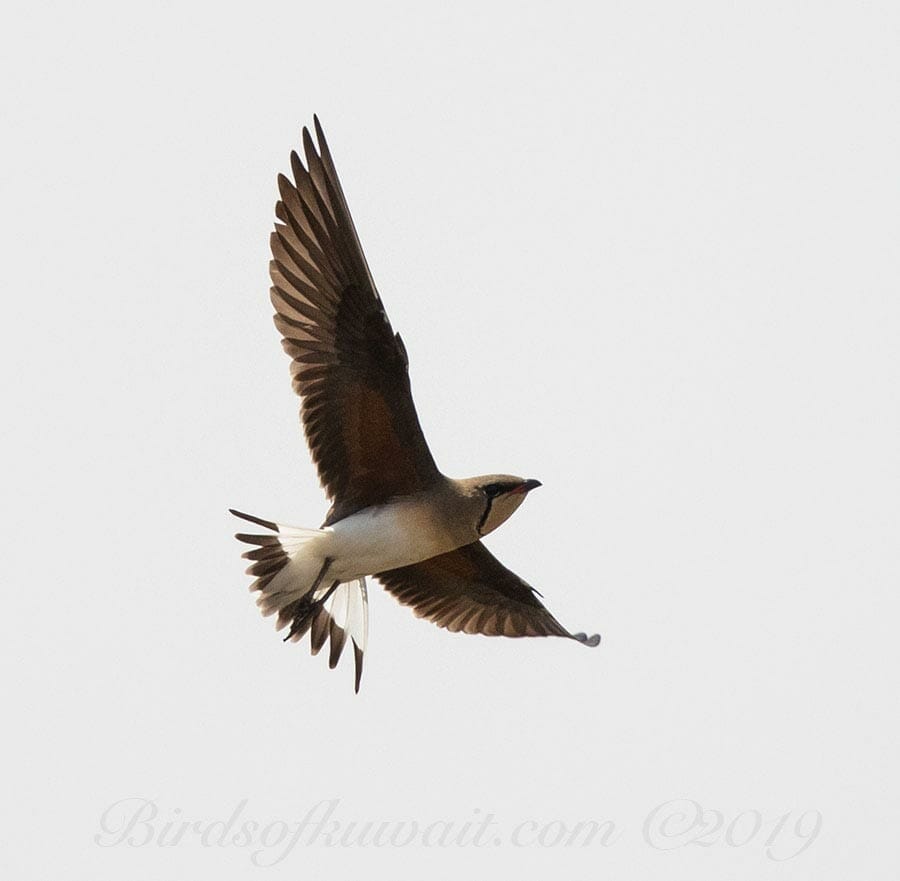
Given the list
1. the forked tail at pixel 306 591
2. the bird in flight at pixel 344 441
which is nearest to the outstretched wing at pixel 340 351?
the bird in flight at pixel 344 441

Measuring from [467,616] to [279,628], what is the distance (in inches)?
63.6

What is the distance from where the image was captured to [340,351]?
34.2 ft

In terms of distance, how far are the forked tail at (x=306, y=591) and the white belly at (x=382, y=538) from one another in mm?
96

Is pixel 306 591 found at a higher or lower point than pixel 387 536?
lower

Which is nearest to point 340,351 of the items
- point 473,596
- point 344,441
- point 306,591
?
point 344,441

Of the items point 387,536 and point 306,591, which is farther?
point 306,591

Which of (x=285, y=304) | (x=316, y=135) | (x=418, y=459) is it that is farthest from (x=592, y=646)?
(x=316, y=135)

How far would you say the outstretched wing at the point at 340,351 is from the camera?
1023 centimetres

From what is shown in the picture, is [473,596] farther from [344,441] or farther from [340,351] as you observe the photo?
[340,351]

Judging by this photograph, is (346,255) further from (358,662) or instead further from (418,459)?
(358,662)

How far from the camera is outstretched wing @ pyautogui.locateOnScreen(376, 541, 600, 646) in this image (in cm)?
1186

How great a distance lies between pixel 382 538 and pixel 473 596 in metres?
1.68

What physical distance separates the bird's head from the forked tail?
0.92 m

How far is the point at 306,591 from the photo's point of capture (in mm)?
10695
